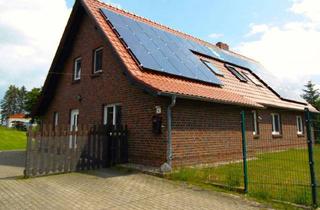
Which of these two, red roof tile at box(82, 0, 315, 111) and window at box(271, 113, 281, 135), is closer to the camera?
red roof tile at box(82, 0, 315, 111)

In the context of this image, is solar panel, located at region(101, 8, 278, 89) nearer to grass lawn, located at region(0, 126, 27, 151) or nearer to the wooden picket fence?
the wooden picket fence

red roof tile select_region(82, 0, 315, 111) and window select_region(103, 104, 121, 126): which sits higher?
red roof tile select_region(82, 0, 315, 111)

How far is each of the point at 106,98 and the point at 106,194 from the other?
6128mm

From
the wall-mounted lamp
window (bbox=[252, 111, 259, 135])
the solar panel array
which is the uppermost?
the solar panel array

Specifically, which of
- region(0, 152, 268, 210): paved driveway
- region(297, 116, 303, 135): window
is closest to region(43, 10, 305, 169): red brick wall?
region(0, 152, 268, 210): paved driveway

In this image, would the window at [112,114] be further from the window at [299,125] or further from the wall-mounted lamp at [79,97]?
the window at [299,125]

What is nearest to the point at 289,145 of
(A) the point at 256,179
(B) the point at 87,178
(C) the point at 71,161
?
(A) the point at 256,179

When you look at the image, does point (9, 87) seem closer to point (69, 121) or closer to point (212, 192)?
point (69, 121)

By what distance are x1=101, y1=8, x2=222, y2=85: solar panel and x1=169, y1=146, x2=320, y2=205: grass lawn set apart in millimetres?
4037

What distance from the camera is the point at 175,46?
44.9 feet

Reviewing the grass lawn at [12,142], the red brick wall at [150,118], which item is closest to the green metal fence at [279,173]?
the red brick wall at [150,118]

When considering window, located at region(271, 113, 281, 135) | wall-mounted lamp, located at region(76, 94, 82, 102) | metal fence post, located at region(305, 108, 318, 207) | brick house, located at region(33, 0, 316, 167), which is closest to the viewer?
metal fence post, located at region(305, 108, 318, 207)

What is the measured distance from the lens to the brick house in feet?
31.6

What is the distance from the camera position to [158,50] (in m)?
12.0
